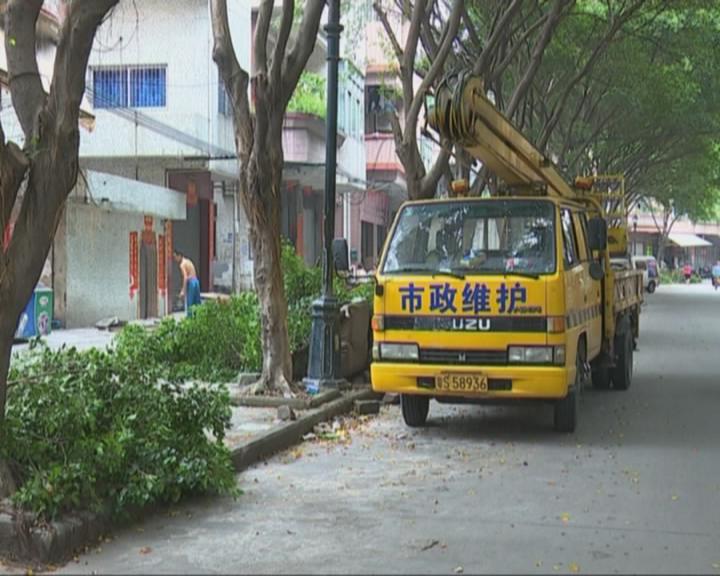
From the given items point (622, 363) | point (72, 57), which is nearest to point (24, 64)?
point (72, 57)

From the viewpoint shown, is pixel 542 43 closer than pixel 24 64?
No

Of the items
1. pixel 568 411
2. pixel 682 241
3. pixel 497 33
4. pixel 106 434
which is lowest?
pixel 568 411

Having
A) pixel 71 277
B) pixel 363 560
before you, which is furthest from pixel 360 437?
pixel 71 277

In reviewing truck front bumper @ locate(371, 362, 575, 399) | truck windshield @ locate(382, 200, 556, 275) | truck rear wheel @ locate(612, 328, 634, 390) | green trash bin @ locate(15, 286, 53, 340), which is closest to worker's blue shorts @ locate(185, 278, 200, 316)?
green trash bin @ locate(15, 286, 53, 340)

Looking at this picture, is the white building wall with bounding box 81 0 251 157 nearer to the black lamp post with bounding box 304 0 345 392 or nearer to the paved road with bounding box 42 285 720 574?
the black lamp post with bounding box 304 0 345 392

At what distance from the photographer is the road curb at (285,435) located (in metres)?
7.99

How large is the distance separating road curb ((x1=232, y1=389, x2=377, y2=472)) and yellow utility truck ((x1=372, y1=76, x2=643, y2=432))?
3.02 feet

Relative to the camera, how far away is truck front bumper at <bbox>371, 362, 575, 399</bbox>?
8625mm

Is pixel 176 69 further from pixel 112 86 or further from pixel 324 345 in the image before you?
pixel 324 345

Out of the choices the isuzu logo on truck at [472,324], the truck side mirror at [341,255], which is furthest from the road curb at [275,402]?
the isuzu logo on truck at [472,324]

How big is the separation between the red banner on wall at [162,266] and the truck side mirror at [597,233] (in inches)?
590

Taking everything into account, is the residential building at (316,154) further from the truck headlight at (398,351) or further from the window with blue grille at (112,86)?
the truck headlight at (398,351)

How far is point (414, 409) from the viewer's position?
32.1ft

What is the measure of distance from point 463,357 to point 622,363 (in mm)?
4420
